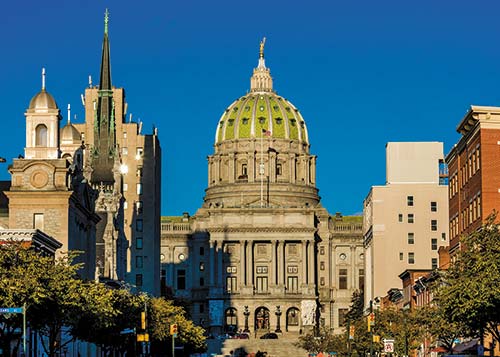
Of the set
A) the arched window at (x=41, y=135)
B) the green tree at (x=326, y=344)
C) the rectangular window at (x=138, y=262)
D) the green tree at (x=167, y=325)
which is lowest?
the green tree at (x=326, y=344)

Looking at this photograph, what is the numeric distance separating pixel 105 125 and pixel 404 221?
4051cm

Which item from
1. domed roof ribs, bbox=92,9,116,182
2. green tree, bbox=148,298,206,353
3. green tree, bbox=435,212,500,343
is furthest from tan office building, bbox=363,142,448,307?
green tree, bbox=435,212,500,343

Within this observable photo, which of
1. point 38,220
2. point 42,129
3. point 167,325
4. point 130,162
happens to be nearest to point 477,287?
point 38,220

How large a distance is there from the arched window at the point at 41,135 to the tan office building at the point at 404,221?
8089 centimetres

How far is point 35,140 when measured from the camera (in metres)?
114

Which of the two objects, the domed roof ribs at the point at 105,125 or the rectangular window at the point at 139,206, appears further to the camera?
the rectangular window at the point at 139,206

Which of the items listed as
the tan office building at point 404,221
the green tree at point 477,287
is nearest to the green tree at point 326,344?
the tan office building at point 404,221

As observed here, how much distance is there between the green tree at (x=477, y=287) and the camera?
2648 inches

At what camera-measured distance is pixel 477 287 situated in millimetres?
67812

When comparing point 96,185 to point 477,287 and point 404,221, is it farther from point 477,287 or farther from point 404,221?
point 477,287

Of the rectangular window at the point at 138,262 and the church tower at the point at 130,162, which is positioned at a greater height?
the church tower at the point at 130,162

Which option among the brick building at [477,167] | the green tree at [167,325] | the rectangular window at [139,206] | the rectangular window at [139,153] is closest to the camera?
the brick building at [477,167]

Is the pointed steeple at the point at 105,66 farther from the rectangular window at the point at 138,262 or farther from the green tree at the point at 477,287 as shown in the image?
the green tree at the point at 477,287

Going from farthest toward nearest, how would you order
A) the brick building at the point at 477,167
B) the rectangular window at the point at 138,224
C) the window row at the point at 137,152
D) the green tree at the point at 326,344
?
1. the window row at the point at 137,152
2. the rectangular window at the point at 138,224
3. the green tree at the point at 326,344
4. the brick building at the point at 477,167
